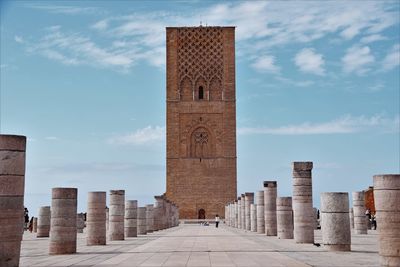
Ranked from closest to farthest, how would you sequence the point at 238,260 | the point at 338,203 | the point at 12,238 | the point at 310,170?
the point at 12,238
the point at 238,260
the point at 338,203
the point at 310,170

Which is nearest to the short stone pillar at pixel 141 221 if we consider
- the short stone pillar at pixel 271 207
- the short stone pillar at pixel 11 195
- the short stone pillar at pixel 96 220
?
the short stone pillar at pixel 271 207

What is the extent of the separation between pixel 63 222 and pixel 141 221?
8.70 metres

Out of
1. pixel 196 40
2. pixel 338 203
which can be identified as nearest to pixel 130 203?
pixel 338 203

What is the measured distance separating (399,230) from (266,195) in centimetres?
918

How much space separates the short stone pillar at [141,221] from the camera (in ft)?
60.2

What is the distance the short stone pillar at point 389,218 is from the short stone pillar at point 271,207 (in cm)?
868

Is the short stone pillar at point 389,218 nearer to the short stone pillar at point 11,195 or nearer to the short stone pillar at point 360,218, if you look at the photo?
the short stone pillar at point 11,195

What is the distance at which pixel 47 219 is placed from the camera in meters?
17.1

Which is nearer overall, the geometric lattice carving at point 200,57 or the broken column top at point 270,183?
the broken column top at point 270,183

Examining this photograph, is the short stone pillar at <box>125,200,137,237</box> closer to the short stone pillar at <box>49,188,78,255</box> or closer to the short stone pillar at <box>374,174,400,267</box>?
the short stone pillar at <box>49,188,78,255</box>

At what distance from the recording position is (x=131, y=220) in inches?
653

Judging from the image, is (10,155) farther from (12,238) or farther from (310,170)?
(310,170)

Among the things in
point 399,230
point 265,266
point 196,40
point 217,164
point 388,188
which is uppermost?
point 196,40

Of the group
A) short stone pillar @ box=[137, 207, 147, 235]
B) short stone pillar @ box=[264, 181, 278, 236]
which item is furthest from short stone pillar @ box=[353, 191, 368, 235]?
short stone pillar @ box=[137, 207, 147, 235]
